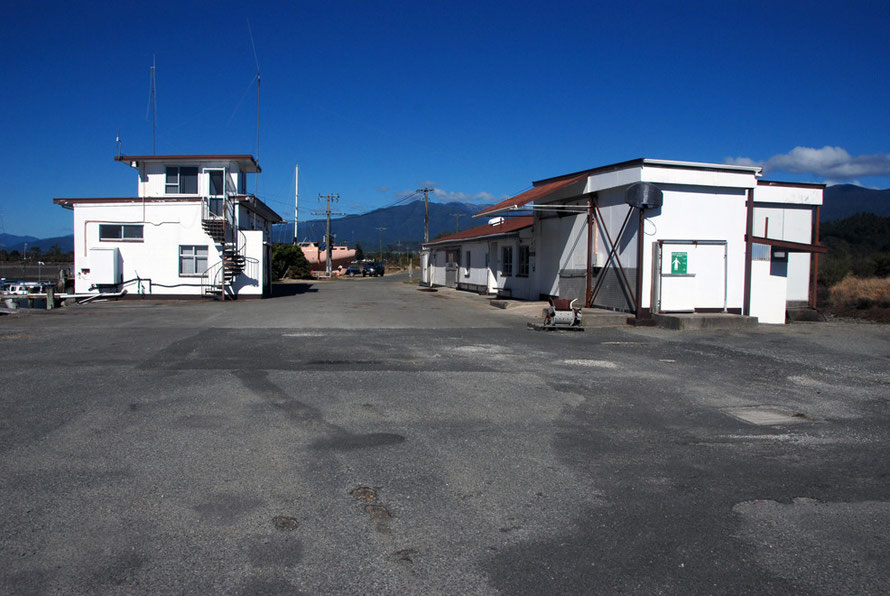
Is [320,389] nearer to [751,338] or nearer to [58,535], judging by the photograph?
[58,535]

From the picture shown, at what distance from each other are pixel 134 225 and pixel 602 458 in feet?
84.1

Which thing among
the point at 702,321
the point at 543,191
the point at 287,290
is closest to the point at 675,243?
the point at 702,321

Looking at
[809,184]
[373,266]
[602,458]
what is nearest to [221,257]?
[809,184]

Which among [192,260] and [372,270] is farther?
[372,270]

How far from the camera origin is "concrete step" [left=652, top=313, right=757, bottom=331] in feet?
51.5

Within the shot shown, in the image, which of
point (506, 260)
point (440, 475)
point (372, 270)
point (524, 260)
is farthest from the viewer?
point (372, 270)

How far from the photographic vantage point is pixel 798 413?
7.48m

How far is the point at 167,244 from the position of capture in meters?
26.6

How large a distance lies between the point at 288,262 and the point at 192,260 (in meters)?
29.4

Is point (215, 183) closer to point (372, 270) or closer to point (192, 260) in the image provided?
point (192, 260)

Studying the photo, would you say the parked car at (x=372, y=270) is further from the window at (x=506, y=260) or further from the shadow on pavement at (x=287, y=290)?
the window at (x=506, y=260)

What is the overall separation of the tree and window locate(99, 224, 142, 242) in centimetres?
2676

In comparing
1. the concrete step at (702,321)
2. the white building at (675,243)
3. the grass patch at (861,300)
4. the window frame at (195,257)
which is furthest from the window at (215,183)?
the grass patch at (861,300)

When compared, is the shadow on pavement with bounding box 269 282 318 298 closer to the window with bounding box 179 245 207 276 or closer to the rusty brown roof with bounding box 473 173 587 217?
the window with bounding box 179 245 207 276
